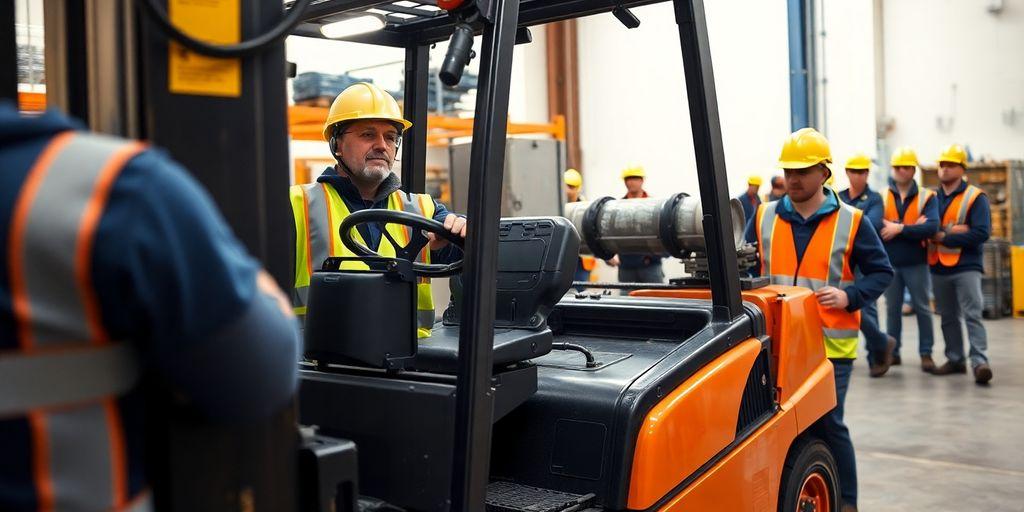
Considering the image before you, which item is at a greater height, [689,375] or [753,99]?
[753,99]

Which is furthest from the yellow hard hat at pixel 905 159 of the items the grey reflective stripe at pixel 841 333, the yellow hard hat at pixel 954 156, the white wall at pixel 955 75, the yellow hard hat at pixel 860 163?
the white wall at pixel 955 75

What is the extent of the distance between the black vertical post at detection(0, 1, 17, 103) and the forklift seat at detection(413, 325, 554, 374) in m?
1.12

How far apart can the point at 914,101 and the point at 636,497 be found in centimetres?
1638

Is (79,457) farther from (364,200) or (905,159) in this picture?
(905,159)

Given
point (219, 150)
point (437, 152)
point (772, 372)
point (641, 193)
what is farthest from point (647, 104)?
point (219, 150)

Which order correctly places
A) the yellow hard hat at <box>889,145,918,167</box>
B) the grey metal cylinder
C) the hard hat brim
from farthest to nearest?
the yellow hard hat at <box>889,145,918,167</box>, the grey metal cylinder, the hard hat brim

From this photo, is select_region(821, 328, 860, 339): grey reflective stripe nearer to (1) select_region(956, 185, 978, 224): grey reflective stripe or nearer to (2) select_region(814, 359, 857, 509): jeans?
Answer: (2) select_region(814, 359, 857, 509): jeans

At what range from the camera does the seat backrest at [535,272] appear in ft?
9.29

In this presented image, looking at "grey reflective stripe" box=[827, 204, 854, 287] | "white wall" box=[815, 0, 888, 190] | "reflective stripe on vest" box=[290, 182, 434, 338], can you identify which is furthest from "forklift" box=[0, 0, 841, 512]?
"white wall" box=[815, 0, 888, 190]

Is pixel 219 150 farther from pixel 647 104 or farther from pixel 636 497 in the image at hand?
pixel 647 104

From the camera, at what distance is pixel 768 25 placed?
1641 cm

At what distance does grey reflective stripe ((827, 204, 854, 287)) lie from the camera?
484cm

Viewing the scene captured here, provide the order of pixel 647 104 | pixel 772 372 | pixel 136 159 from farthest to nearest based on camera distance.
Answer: pixel 647 104 < pixel 772 372 < pixel 136 159

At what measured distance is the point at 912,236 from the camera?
Result: 877cm
